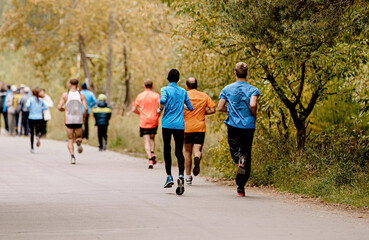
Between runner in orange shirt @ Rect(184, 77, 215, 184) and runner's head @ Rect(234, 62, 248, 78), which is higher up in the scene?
runner's head @ Rect(234, 62, 248, 78)

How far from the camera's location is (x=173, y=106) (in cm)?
1196

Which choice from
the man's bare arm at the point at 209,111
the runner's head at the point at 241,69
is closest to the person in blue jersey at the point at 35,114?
the man's bare arm at the point at 209,111

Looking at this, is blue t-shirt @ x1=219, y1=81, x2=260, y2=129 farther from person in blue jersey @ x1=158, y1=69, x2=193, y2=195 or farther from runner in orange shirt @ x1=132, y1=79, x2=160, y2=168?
runner in orange shirt @ x1=132, y1=79, x2=160, y2=168

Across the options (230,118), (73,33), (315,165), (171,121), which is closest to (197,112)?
(171,121)

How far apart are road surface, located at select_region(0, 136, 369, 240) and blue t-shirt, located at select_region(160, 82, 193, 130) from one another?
110cm

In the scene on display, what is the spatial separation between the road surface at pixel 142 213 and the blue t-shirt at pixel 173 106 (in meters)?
1.10

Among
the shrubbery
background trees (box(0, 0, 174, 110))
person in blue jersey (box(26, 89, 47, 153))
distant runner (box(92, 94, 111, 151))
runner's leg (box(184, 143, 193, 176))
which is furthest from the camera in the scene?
background trees (box(0, 0, 174, 110))

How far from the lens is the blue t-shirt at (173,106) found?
1186 centimetres

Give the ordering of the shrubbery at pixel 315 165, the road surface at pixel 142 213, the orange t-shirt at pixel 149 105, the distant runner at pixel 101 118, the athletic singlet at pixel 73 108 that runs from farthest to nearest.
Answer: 1. the distant runner at pixel 101 118
2. the athletic singlet at pixel 73 108
3. the orange t-shirt at pixel 149 105
4. the shrubbery at pixel 315 165
5. the road surface at pixel 142 213

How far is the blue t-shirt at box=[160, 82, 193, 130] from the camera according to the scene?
11859mm

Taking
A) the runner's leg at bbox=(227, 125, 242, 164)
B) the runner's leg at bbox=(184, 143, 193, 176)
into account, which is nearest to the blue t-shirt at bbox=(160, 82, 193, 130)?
the runner's leg at bbox=(227, 125, 242, 164)

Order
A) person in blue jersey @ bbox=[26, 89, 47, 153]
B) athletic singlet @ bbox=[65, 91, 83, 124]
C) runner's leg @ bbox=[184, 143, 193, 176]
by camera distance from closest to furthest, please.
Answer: runner's leg @ bbox=[184, 143, 193, 176] → athletic singlet @ bbox=[65, 91, 83, 124] → person in blue jersey @ bbox=[26, 89, 47, 153]

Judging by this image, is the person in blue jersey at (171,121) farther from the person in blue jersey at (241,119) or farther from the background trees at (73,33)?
the background trees at (73,33)

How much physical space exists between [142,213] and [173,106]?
9.95 ft
